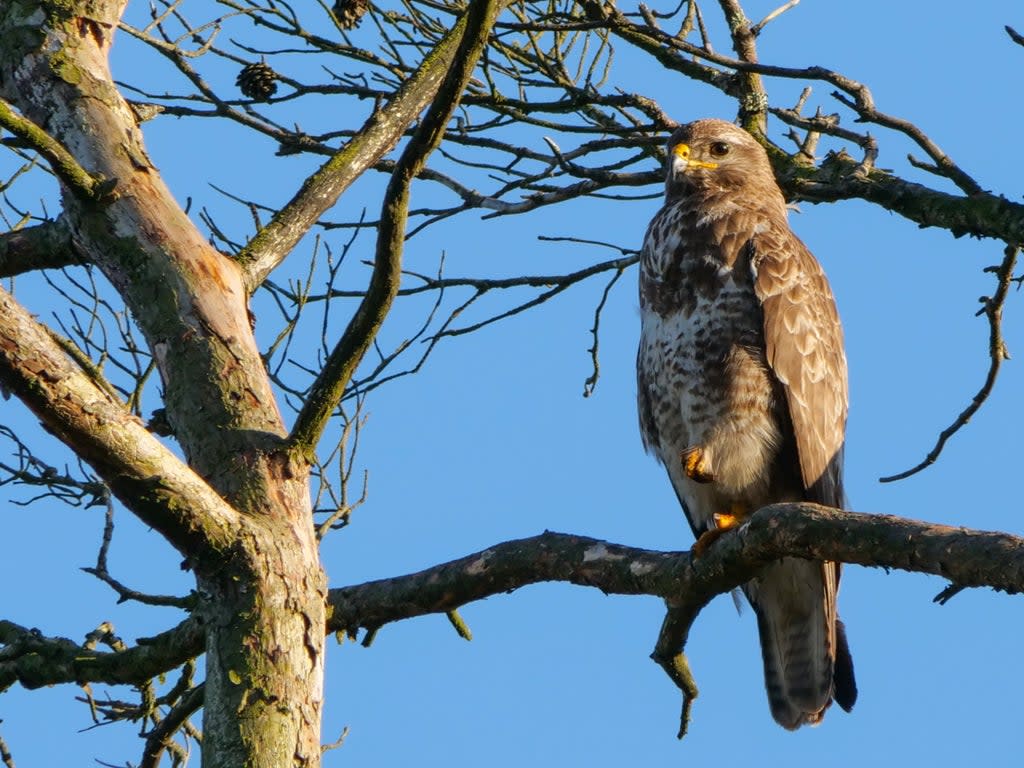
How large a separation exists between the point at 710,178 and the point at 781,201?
0.33 meters

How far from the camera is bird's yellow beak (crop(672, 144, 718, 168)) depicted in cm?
494

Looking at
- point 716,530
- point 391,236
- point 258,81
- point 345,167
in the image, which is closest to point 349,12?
point 258,81

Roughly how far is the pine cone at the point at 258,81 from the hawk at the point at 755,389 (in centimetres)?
150

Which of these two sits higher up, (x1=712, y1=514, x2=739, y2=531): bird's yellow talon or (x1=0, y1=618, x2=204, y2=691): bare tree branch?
(x1=712, y1=514, x2=739, y2=531): bird's yellow talon

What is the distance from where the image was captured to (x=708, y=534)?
145 inches

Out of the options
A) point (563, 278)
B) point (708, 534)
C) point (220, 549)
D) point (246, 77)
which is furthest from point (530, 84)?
point (220, 549)

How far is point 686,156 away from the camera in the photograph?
16.4ft

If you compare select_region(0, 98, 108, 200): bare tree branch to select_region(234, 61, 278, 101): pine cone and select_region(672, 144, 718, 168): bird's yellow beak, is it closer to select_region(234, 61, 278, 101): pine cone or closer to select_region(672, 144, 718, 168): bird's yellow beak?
select_region(234, 61, 278, 101): pine cone

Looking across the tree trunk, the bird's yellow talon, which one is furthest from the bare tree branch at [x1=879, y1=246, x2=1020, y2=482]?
the tree trunk

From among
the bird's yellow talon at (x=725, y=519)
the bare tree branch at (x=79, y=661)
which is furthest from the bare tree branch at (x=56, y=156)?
the bird's yellow talon at (x=725, y=519)

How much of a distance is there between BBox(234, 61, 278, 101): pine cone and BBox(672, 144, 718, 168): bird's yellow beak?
1508mm

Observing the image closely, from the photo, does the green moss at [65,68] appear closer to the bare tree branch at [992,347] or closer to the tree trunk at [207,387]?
the tree trunk at [207,387]

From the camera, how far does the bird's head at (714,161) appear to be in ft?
16.5

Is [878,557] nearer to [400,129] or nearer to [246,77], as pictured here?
[400,129]
